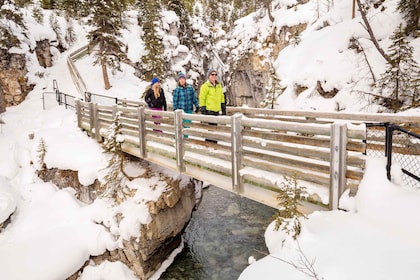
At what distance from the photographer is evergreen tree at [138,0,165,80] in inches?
981

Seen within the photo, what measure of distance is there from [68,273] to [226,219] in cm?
573

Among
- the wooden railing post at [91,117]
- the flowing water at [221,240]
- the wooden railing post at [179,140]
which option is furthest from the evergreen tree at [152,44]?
the wooden railing post at [179,140]

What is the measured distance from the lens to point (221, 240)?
10.3m

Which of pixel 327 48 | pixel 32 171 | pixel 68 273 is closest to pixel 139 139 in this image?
pixel 68 273

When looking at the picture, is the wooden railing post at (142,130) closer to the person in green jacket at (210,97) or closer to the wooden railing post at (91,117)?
the person in green jacket at (210,97)

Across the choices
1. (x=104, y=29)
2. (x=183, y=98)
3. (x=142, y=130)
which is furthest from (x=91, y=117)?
(x=104, y=29)

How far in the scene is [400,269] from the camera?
3164 mm

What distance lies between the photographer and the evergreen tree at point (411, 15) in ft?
44.7

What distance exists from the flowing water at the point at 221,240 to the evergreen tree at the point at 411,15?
11045 mm

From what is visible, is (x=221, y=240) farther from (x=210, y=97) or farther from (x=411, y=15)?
(x=411, y=15)

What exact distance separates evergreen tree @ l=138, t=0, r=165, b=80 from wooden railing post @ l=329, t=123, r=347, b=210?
2187 cm

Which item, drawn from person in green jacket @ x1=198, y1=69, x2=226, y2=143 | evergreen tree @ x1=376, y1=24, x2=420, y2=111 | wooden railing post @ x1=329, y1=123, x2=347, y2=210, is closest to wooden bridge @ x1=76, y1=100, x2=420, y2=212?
wooden railing post @ x1=329, y1=123, x2=347, y2=210

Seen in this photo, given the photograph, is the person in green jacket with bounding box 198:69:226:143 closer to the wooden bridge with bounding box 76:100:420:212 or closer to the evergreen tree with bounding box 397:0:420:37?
the wooden bridge with bounding box 76:100:420:212

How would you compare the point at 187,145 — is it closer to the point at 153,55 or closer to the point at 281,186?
the point at 281,186
